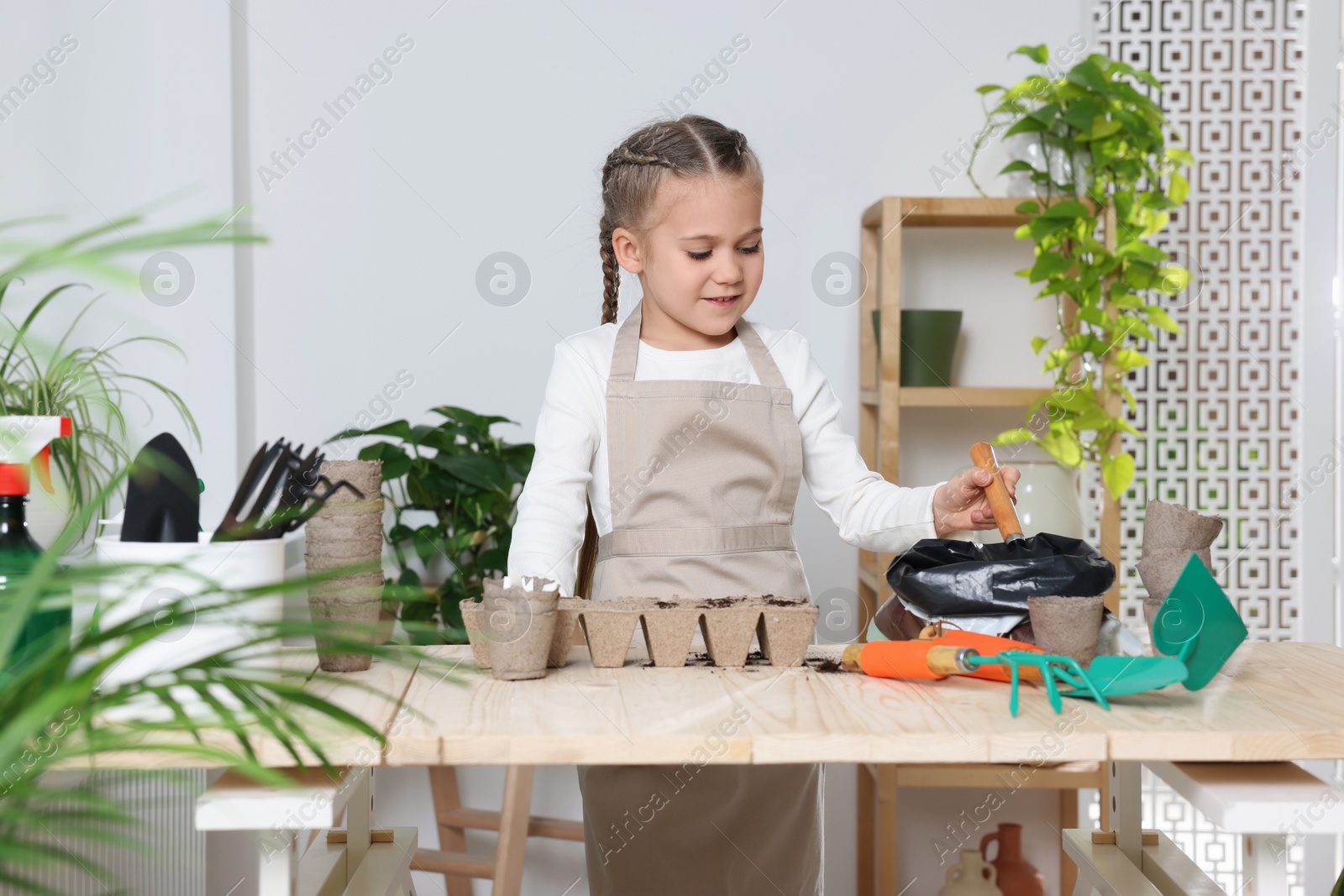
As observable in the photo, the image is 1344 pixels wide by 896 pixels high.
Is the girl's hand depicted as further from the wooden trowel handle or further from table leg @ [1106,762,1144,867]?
table leg @ [1106,762,1144,867]

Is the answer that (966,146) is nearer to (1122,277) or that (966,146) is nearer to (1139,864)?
(1122,277)

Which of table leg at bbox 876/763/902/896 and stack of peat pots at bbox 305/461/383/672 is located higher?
stack of peat pots at bbox 305/461/383/672

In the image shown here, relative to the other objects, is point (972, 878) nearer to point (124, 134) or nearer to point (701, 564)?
point (701, 564)

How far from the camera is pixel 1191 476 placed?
262 centimetres

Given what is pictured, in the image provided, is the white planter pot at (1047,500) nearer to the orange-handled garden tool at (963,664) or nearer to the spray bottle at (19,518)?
the orange-handled garden tool at (963,664)

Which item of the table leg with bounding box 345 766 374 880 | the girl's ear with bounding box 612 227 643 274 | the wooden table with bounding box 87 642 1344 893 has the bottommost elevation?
the table leg with bounding box 345 766 374 880

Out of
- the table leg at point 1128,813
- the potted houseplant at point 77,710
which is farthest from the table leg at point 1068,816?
the potted houseplant at point 77,710

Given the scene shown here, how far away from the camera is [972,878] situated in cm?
228

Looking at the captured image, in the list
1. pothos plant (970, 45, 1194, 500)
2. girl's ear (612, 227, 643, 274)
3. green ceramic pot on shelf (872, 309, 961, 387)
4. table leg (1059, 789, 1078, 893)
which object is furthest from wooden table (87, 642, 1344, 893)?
table leg (1059, 789, 1078, 893)

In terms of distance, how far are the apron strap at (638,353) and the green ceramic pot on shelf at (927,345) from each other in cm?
81

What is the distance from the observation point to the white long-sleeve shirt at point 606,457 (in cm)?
143


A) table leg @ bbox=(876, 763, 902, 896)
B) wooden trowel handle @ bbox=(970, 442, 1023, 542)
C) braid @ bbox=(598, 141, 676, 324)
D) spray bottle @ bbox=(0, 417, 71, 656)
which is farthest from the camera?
table leg @ bbox=(876, 763, 902, 896)

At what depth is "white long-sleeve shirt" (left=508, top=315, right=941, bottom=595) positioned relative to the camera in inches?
56.1

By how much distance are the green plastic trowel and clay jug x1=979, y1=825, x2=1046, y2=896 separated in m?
1.43
